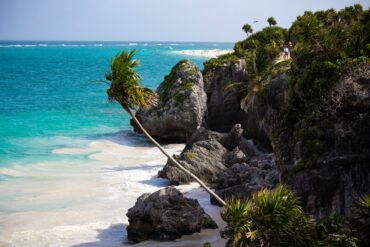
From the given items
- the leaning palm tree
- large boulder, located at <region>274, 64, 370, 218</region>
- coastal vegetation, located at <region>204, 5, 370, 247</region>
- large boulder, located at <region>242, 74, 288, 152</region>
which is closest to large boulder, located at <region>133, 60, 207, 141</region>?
large boulder, located at <region>242, 74, 288, 152</region>

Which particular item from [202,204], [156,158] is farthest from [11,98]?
[202,204]

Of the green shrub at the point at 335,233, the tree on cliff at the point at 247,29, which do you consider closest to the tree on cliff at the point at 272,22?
the tree on cliff at the point at 247,29

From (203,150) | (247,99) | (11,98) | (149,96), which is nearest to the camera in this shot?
(149,96)

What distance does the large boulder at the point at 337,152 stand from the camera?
55.0 ft

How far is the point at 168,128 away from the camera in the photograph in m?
38.6

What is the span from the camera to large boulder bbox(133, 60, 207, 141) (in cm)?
3806

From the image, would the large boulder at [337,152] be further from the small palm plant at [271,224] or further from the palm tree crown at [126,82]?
the palm tree crown at [126,82]

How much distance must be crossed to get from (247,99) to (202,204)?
1229 cm

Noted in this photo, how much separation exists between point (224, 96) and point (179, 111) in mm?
4933

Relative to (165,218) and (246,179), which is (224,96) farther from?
(165,218)

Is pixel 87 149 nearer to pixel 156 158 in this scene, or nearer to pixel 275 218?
pixel 156 158

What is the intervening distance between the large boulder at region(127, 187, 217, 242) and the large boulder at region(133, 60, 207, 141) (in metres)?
17.4

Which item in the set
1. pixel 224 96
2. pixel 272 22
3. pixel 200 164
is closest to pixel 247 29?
pixel 272 22

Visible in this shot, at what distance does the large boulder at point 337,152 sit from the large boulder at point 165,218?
14.3 ft
